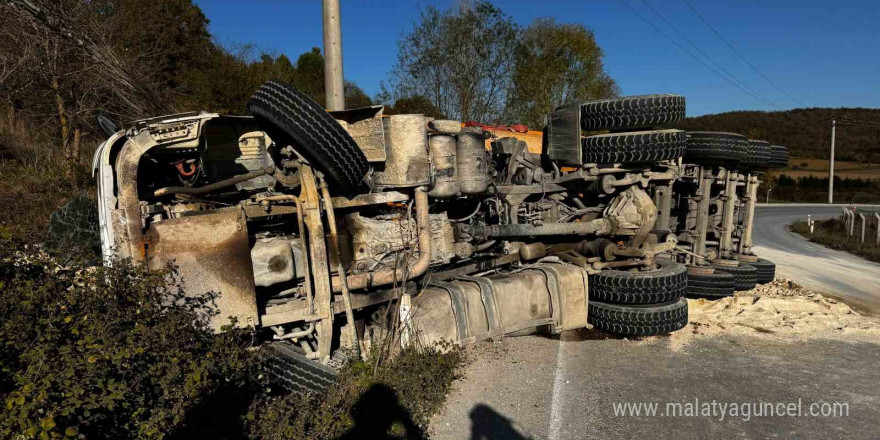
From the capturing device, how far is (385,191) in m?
4.34

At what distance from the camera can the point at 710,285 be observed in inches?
258

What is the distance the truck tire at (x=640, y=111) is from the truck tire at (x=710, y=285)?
2378mm

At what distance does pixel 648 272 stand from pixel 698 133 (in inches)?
95.2

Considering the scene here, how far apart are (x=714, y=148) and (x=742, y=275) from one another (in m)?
1.95

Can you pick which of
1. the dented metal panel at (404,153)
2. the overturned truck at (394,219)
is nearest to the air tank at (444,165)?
the overturned truck at (394,219)

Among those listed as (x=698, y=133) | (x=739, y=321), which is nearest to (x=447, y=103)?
(x=698, y=133)

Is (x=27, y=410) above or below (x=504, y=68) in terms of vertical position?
below

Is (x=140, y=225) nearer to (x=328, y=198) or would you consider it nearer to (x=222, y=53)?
(x=328, y=198)

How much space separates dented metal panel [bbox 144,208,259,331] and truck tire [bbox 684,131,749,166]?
570 centimetres

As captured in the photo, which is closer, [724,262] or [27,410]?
[27,410]

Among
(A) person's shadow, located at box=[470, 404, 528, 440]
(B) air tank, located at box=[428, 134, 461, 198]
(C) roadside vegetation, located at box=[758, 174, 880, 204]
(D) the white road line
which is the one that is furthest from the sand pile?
(C) roadside vegetation, located at box=[758, 174, 880, 204]

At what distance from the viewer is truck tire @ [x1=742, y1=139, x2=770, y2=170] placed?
7289 mm

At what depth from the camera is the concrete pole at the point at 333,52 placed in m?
6.76

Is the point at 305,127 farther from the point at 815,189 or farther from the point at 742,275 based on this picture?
the point at 815,189
